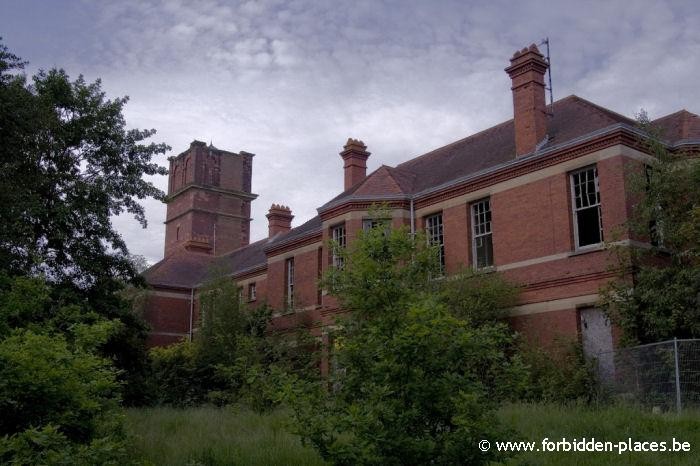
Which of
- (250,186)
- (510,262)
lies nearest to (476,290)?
(510,262)

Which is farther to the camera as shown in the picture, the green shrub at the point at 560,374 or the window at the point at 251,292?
the window at the point at 251,292

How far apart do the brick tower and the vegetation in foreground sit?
40.5m

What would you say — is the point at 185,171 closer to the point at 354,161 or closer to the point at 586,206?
the point at 354,161

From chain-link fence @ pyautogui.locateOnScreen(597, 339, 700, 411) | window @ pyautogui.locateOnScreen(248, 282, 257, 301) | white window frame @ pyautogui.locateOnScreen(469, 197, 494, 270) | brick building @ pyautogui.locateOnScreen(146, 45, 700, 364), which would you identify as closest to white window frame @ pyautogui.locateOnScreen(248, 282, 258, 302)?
window @ pyautogui.locateOnScreen(248, 282, 257, 301)

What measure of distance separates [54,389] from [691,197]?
15.8 meters

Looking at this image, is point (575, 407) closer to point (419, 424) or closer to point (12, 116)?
point (419, 424)

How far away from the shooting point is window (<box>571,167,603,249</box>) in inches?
814

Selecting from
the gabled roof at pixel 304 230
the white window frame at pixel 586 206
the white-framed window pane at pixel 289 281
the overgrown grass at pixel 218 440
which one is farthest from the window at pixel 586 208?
the white-framed window pane at pixel 289 281

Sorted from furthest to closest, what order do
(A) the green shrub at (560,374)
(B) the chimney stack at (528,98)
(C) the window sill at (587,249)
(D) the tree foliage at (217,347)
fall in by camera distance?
(D) the tree foliage at (217,347)
(B) the chimney stack at (528,98)
(C) the window sill at (587,249)
(A) the green shrub at (560,374)

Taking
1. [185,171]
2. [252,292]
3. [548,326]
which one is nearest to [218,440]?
[548,326]

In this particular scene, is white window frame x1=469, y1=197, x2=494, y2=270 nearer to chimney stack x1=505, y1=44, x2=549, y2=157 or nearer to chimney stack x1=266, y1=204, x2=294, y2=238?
chimney stack x1=505, y1=44, x2=549, y2=157

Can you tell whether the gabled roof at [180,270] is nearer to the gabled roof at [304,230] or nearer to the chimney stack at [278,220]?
the chimney stack at [278,220]

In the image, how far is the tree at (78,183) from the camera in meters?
20.6

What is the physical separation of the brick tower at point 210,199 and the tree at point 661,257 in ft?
132
